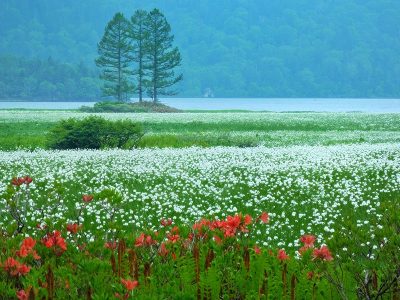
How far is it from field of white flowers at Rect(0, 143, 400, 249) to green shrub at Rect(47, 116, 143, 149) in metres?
3.94

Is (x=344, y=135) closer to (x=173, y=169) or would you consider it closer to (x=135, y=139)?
(x=135, y=139)

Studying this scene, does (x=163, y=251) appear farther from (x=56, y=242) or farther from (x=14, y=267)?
(x=14, y=267)

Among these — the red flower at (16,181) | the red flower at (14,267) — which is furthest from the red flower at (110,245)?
the red flower at (16,181)

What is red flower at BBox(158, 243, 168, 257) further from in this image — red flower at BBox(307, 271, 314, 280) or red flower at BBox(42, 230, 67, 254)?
red flower at BBox(307, 271, 314, 280)

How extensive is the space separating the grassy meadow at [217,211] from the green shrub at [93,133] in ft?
2.95

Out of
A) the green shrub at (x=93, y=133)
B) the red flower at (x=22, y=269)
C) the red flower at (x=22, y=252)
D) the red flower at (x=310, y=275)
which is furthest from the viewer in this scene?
the green shrub at (x=93, y=133)

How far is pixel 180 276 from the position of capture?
4.96 metres

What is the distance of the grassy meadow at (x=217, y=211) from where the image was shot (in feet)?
15.7

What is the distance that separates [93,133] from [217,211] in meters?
18.0

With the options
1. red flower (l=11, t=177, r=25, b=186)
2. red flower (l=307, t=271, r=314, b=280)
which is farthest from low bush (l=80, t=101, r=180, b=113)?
red flower (l=307, t=271, r=314, b=280)

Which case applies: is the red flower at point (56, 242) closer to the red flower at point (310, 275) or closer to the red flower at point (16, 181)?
the red flower at point (16, 181)

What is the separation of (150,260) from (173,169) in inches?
552

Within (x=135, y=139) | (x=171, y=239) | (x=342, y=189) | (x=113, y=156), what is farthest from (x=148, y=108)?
(x=171, y=239)

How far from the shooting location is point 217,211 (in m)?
12.2
